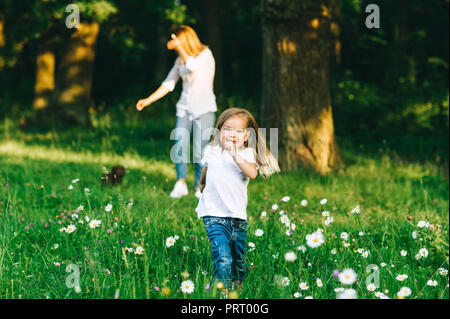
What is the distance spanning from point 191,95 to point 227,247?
2.94 metres

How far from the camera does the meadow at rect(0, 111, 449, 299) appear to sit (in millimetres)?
2982

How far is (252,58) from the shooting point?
26156mm

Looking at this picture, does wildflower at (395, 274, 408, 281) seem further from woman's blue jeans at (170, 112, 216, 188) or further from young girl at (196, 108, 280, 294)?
woman's blue jeans at (170, 112, 216, 188)

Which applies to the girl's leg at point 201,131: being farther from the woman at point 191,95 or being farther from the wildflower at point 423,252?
the wildflower at point 423,252

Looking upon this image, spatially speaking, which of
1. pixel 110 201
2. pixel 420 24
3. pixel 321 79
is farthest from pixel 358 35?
pixel 110 201

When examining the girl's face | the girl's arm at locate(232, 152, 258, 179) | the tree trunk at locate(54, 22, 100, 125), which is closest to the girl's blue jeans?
the girl's arm at locate(232, 152, 258, 179)

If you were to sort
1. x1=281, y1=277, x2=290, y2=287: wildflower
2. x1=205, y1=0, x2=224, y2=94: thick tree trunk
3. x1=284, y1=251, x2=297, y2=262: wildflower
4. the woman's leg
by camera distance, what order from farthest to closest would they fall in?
1. x1=205, y1=0, x2=224, y2=94: thick tree trunk
2. the woman's leg
3. x1=281, y1=277, x2=290, y2=287: wildflower
4. x1=284, y1=251, x2=297, y2=262: wildflower

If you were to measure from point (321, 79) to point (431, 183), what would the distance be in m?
2.15

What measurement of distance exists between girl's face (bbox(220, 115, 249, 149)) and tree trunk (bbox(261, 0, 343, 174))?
3.80 metres

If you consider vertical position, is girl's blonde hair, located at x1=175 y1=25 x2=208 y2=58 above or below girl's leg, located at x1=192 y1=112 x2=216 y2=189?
above

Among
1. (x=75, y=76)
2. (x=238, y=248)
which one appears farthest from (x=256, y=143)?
(x=75, y=76)

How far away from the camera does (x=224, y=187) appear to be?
10.3 feet

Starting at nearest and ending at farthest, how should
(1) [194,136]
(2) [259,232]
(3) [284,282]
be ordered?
(3) [284,282], (2) [259,232], (1) [194,136]

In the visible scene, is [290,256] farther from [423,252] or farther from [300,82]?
[300,82]
